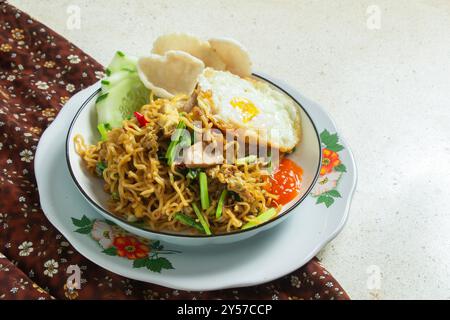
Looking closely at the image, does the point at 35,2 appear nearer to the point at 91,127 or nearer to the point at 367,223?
the point at 91,127

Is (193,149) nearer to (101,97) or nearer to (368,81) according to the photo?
(101,97)

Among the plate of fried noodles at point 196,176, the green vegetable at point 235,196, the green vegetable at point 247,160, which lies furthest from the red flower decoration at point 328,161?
the green vegetable at point 235,196

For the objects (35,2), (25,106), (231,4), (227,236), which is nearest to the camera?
(227,236)

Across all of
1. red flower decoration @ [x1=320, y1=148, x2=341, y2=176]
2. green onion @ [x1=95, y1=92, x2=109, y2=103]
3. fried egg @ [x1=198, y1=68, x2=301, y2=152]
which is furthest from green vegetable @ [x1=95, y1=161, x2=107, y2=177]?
red flower decoration @ [x1=320, y1=148, x2=341, y2=176]

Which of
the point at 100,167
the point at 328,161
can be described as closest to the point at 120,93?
the point at 100,167

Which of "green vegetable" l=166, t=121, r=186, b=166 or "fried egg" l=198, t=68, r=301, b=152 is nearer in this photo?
"green vegetable" l=166, t=121, r=186, b=166

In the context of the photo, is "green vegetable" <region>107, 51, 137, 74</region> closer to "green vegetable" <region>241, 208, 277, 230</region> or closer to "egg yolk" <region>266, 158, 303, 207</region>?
"egg yolk" <region>266, 158, 303, 207</region>
